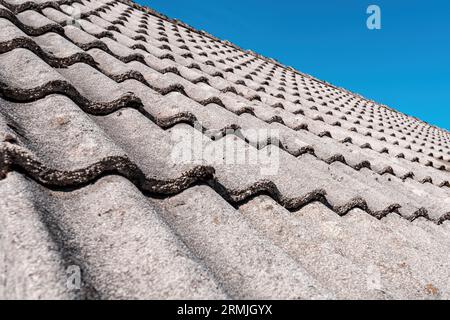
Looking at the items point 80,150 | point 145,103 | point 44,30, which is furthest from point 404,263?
point 44,30

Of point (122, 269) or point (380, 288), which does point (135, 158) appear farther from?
point (380, 288)

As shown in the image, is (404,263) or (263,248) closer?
(263,248)

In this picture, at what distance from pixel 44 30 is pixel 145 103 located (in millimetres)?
1078

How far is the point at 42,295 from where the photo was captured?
0.78 m

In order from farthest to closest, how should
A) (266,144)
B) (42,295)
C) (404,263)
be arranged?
1. (266,144)
2. (404,263)
3. (42,295)

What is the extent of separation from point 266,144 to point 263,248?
127cm

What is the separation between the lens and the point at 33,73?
5.83ft

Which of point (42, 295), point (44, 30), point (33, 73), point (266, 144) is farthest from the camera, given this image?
point (44, 30)

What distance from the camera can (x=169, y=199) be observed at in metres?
1.42

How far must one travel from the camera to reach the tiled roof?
37.9 inches

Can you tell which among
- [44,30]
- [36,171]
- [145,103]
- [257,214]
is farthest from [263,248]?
[44,30]

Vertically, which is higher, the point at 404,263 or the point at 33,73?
the point at 404,263

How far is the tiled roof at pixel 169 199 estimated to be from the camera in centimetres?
96
